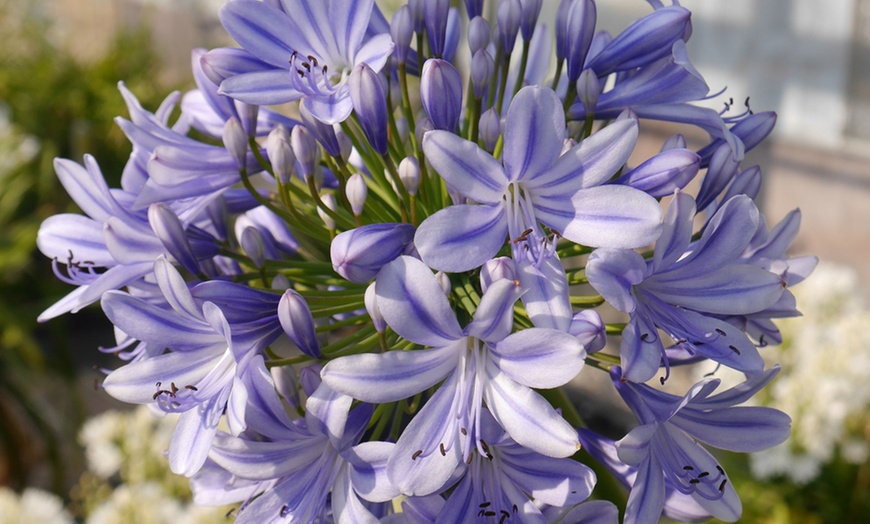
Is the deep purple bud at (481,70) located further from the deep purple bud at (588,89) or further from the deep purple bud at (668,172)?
the deep purple bud at (668,172)

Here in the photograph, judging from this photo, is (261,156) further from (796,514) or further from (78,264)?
(796,514)

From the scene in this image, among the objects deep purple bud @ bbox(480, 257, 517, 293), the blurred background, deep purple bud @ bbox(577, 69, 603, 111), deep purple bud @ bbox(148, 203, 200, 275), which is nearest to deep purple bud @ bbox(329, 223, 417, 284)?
deep purple bud @ bbox(480, 257, 517, 293)

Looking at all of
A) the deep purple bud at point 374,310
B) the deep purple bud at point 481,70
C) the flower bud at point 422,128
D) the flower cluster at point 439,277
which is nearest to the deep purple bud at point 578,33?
the flower cluster at point 439,277

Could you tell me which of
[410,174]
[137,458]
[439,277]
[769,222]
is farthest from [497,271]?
[769,222]

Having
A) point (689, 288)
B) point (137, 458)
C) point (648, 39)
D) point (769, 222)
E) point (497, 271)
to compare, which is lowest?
point (769, 222)

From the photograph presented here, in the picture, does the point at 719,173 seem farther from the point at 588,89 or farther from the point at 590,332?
the point at 590,332

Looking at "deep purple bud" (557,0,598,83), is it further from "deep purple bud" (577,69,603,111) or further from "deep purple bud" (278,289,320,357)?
"deep purple bud" (278,289,320,357)

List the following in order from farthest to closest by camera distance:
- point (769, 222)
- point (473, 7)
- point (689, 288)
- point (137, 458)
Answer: point (769, 222), point (137, 458), point (473, 7), point (689, 288)

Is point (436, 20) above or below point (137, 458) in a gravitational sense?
above
